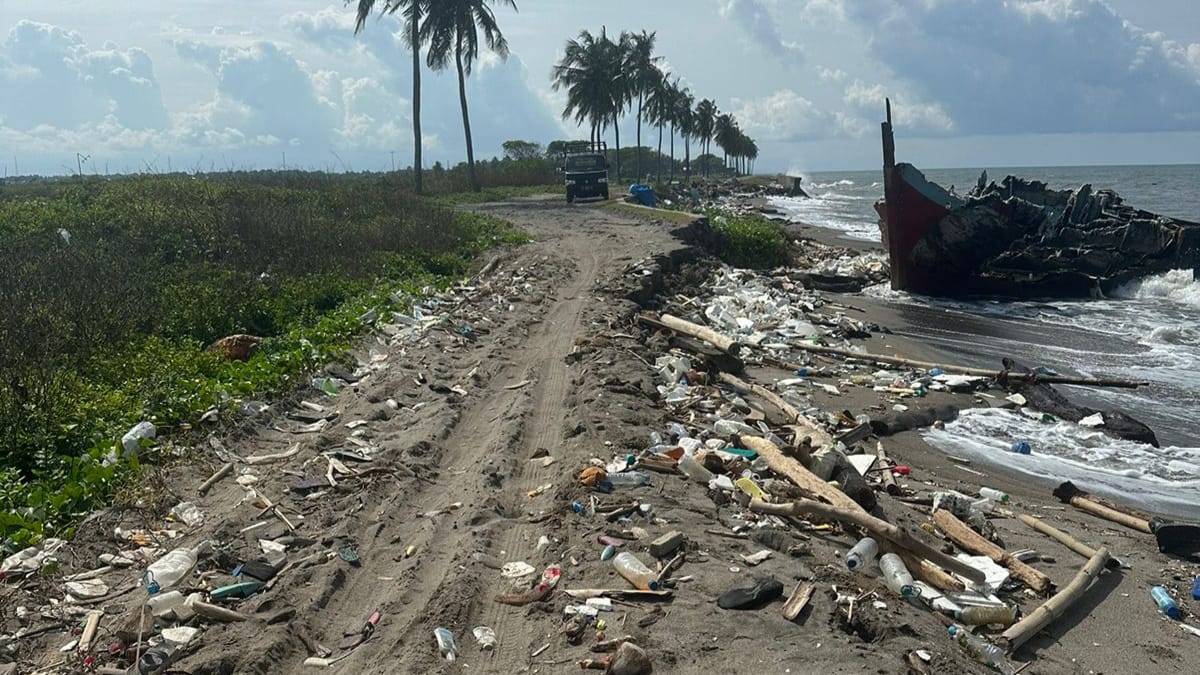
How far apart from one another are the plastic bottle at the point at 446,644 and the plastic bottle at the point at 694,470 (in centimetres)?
235

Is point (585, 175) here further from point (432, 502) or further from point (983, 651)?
point (983, 651)

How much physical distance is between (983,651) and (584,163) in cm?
2789

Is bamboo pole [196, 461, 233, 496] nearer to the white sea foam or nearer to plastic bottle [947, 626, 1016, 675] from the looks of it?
plastic bottle [947, 626, 1016, 675]

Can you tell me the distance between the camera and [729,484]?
18.5 ft

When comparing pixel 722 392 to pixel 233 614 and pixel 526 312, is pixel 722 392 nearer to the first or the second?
pixel 526 312

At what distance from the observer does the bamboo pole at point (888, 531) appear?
4688 millimetres

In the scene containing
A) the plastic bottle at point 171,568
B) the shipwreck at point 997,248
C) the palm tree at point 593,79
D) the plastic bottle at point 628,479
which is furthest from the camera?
the palm tree at point 593,79

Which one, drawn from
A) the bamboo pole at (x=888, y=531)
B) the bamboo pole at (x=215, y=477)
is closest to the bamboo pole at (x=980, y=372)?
the bamboo pole at (x=888, y=531)

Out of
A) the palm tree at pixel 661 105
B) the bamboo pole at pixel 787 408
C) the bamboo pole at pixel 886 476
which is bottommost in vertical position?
the bamboo pole at pixel 886 476

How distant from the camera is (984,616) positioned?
4324 mm

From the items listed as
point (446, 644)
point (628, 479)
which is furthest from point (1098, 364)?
point (446, 644)

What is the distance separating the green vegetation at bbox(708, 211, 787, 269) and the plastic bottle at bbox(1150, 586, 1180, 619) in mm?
14989

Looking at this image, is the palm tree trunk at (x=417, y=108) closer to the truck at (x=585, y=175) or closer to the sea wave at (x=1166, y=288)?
the truck at (x=585, y=175)

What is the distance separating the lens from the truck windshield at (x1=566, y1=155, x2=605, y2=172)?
100 ft
